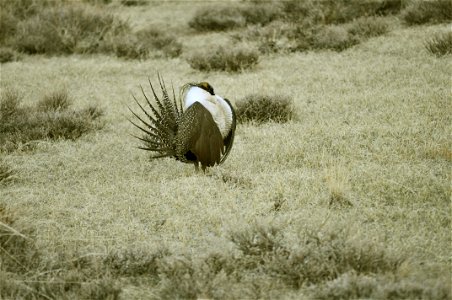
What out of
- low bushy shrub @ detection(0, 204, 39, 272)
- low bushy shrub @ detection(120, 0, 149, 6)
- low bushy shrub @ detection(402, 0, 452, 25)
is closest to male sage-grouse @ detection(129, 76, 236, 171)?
low bushy shrub @ detection(0, 204, 39, 272)

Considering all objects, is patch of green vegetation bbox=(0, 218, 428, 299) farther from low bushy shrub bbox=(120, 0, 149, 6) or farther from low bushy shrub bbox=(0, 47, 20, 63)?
low bushy shrub bbox=(120, 0, 149, 6)

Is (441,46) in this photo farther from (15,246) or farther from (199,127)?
(15,246)

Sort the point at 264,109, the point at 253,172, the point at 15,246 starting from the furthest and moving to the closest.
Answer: the point at 264,109 < the point at 253,172 < the point at 15,246

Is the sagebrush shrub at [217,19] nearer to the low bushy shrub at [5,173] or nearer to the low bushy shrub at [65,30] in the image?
the low bushy shrub at [65,30]

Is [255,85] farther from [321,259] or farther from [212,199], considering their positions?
[321,259]

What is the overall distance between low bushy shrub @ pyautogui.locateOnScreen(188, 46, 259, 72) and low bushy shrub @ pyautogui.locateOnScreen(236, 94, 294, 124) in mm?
1726

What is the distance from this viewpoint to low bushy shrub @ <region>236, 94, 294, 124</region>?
569cm

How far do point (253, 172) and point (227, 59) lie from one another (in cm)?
362

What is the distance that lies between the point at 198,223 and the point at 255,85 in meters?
3.63

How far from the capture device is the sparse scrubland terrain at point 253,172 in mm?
2875

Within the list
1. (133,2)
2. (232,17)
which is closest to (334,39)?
(232,17)

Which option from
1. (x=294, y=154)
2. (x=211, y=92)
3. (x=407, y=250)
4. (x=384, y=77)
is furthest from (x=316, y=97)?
(x=407, y=250)

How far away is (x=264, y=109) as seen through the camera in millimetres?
5785

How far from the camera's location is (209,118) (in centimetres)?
400
